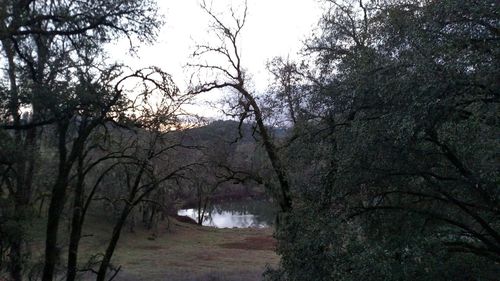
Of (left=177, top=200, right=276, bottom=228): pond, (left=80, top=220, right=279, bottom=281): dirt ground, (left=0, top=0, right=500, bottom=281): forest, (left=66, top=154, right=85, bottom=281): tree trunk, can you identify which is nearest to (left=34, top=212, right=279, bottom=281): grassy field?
(left=80, top=220, right=279, bottom=281): dirt ground

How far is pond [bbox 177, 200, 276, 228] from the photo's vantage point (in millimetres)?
63906

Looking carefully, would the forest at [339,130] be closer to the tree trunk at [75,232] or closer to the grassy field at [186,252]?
the tree trunk at [75,232]

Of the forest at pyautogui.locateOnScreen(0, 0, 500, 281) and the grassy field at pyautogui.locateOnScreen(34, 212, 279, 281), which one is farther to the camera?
the grassy field at pyautogui.locateOnScreen(34, 212, 279, 281)

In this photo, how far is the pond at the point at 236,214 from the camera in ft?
210

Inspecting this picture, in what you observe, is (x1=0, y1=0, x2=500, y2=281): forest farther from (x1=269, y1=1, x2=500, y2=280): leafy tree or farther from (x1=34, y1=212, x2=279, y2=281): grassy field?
(x1=34, y1=212, x2=279, y2=281): grassy field

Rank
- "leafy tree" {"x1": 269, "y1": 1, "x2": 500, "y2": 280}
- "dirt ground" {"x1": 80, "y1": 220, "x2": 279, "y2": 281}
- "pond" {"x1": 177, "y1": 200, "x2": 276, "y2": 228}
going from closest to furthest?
"leafy tree" {"x1": 269, "y1": 1, "x2": 500, "y2": 280}, "dirt ground" {"x1": 80, "y1": 220, "x2": 279, "y2": 281}, "pond" {"x1": 177, "y1": 200, "x2": 276, "y2": 228}

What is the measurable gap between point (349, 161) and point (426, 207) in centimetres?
355

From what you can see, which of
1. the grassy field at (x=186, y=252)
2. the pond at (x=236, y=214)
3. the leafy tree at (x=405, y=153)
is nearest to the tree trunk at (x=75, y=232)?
the grassy field at (x=186, y=252)

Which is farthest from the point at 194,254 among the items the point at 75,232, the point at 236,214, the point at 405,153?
the point at 405,153

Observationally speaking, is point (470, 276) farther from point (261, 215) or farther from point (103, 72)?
point (261, 215)

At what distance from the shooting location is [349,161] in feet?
27.3

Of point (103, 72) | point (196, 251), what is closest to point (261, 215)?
point (196, 251)

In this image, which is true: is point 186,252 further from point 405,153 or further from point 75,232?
point 405,153

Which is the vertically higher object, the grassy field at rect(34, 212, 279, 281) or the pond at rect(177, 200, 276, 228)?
the pond at rect(177, 200, 276, 228)
